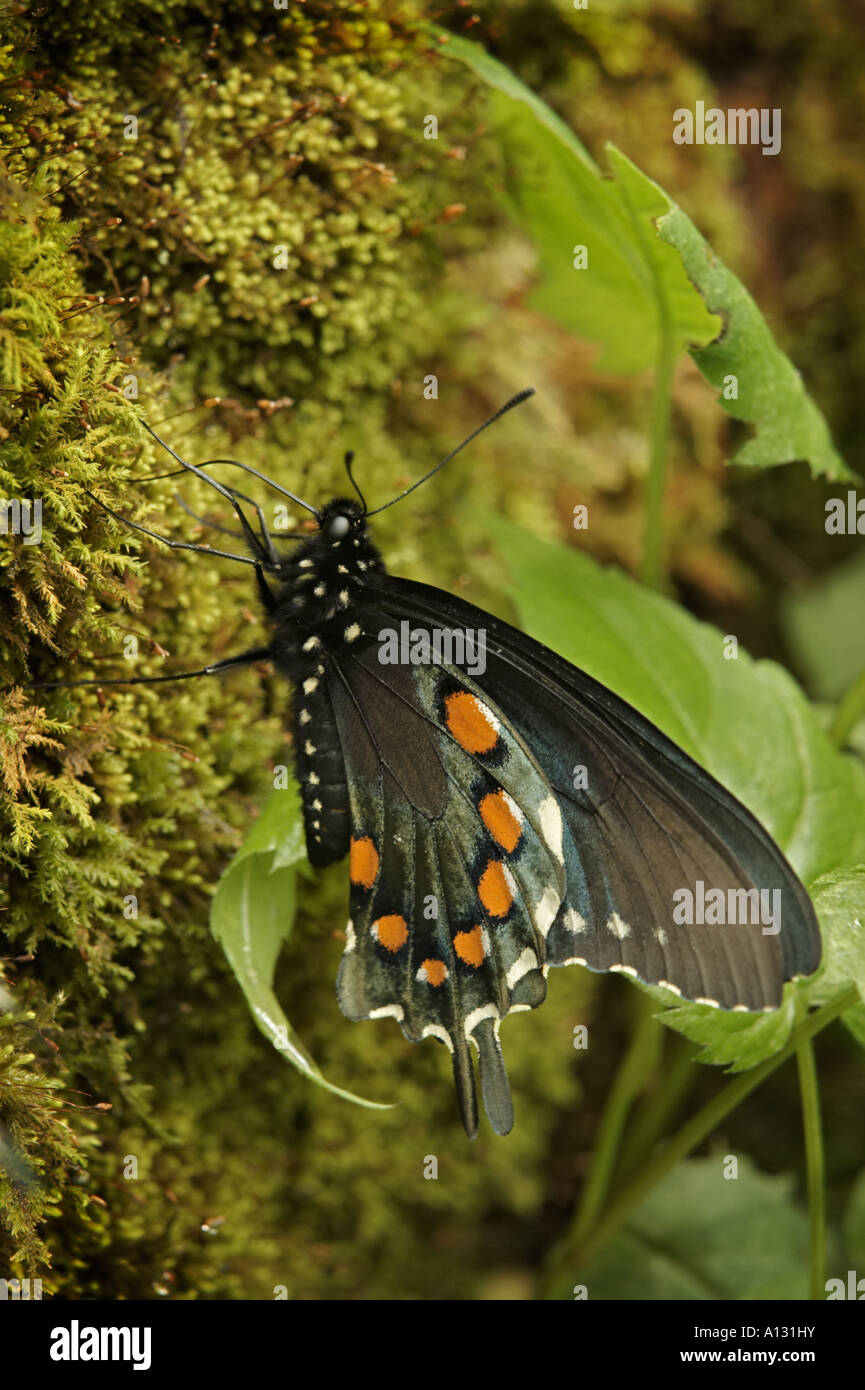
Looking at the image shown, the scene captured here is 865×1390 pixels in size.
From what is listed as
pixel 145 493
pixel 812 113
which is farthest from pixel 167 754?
pixel 812 113

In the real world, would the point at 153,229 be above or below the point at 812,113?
below

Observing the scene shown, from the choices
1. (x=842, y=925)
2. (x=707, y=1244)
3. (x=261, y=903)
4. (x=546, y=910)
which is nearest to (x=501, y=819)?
(x=546, y=910)

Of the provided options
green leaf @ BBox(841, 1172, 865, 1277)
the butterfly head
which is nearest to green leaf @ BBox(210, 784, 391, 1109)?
the butterfly head

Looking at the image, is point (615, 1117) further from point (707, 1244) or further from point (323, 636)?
point (323, 636)

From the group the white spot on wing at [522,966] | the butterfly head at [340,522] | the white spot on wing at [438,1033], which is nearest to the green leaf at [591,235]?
the butterfly head at [340,522]

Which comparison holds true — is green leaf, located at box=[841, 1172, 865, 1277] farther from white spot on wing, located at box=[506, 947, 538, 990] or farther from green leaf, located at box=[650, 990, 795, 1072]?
white spot on wing, located at box=[506, 947, 538, 990]
